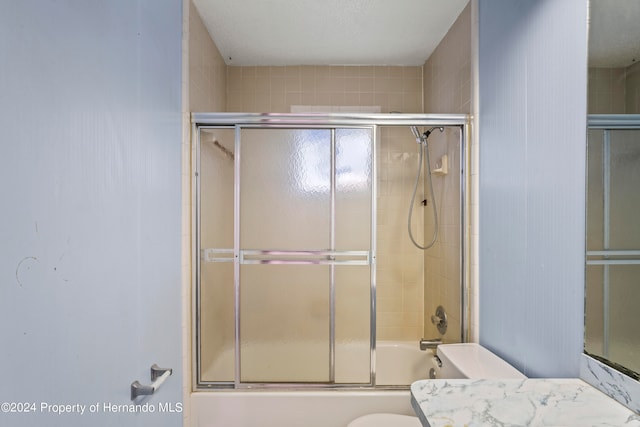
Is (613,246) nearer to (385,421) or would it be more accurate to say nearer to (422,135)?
(385,421)

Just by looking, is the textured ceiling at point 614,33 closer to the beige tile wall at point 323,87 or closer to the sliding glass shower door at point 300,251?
the sliding glass shower door at point 300,251

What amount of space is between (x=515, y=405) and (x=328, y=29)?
86.3 inches

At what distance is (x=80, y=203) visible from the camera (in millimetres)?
874

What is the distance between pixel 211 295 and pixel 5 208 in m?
1.34

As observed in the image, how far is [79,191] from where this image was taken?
0.87 meters

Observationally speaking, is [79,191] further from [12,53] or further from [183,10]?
[183,10]

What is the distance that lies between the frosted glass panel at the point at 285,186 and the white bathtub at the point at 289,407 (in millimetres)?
793

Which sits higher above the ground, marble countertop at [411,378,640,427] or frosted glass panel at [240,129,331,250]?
frosted glass panel at [240,129,331,250]

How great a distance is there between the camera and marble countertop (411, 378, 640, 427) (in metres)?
0.82

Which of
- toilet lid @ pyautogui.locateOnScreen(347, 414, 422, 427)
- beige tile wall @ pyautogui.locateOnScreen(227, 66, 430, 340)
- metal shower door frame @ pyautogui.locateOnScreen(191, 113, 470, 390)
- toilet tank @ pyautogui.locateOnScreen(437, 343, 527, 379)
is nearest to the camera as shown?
toilet tank @ pyautogui.locateOnScreen(437, 343, 527, 379)

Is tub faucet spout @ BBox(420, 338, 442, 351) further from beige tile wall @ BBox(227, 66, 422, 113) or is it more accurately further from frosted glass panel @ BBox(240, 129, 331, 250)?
beige tile wall @ BBox(227, 66, 422, 113)

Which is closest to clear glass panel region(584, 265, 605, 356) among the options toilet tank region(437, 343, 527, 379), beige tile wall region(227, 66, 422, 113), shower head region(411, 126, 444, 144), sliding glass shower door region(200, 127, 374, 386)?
toilet tank region(437, 343, 527, 379)

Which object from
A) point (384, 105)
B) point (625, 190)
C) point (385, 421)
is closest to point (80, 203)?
point (625, 190)

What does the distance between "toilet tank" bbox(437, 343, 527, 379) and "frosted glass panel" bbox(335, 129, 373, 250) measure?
0.66 m
